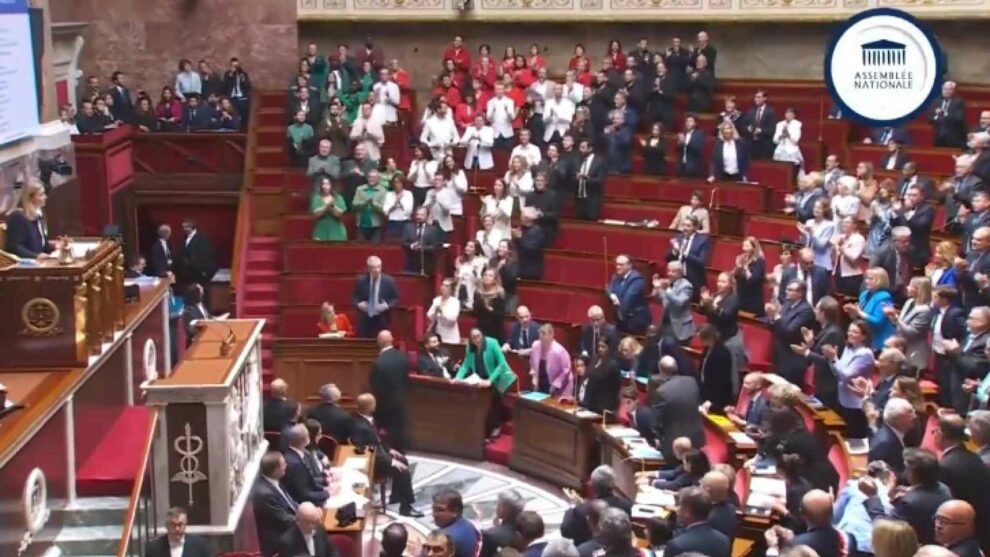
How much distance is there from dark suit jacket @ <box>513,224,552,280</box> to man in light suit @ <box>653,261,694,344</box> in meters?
2.26

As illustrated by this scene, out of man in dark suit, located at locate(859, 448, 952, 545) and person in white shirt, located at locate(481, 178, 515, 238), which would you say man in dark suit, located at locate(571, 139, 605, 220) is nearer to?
person in white shirt, located at locate(481, 178, 515, 238)

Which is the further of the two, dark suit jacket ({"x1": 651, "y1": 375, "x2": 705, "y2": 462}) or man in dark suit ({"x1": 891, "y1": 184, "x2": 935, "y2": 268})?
man in dark suit ({"x1": 891, "y1": 184, "x2": 935, "y2": 268})

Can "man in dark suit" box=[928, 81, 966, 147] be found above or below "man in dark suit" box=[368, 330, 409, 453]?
above

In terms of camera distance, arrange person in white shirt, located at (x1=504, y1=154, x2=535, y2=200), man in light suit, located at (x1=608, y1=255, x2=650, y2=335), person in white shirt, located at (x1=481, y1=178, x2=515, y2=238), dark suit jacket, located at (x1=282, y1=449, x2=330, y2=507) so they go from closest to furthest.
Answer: dark suit jacket, located at (x1=282, y1=449, x2=330, y2=507), man in light suit, located at (x1=608, y1=255, x2=650, y2=335), person in white shirt, located at (x1=481, y1=178, x2=515, y2=238), person in white shirt, located at (x1=504, y1=154, x2=535, y2=200)

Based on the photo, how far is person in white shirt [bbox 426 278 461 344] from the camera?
12.9 meters

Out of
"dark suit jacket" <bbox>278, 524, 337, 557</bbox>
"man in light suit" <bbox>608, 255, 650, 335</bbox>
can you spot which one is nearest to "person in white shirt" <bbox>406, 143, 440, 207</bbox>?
"man in light suit" <bbox>608, 255, 650, 335</bbox>

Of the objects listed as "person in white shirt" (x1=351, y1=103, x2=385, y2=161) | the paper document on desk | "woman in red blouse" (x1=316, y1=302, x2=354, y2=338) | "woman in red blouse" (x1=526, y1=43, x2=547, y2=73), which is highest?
"woman in red blouse" (x1=526, y1=43, x2=547, y2=73)

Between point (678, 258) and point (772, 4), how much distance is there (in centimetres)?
646

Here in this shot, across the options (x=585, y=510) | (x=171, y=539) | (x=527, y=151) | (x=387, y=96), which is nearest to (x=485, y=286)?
(x=527, y=151)

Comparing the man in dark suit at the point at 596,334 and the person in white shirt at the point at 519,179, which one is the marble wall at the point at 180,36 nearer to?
the person in white shirt at the point at 519,179

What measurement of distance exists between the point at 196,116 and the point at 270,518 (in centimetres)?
1099

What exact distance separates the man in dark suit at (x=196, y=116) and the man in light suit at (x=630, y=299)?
7174 millimetres

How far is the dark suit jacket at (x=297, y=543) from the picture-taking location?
709 cm

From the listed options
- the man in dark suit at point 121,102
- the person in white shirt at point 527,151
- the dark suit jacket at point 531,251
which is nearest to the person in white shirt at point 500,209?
the dark suit jacket at point 531,251
